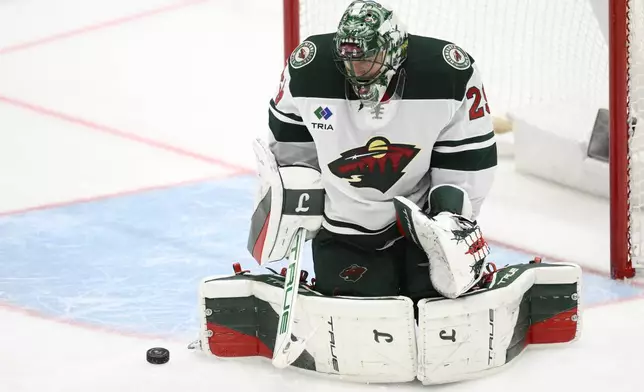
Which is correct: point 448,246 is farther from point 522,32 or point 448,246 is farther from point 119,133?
point 119,133

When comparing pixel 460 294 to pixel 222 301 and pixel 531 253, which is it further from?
pixel 531 253

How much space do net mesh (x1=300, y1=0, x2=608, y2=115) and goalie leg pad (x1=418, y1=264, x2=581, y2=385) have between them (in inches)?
47.5

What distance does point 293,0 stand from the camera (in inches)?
160

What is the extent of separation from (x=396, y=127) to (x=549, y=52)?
140 cm

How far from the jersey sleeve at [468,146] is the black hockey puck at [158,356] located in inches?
30.0

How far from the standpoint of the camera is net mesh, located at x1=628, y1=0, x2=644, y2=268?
12.6 ft

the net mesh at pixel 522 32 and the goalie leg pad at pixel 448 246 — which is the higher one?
the net mesh at pixel 522 32

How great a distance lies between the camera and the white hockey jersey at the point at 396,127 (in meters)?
3.24

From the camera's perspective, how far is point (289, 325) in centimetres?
320

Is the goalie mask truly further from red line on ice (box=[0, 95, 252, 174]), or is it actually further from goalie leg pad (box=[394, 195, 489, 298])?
red line on ice (box=[0, 95, 252, 174])

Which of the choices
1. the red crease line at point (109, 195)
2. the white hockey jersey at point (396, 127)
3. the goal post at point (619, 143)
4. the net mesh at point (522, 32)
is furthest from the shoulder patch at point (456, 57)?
the red crease line at point (109, 195)

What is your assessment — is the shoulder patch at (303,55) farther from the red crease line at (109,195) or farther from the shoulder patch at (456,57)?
the red crease line at (109,195)

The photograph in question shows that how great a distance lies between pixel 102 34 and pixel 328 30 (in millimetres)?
2648

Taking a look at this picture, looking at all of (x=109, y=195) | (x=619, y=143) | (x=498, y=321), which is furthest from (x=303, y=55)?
(x=109, y=195)
